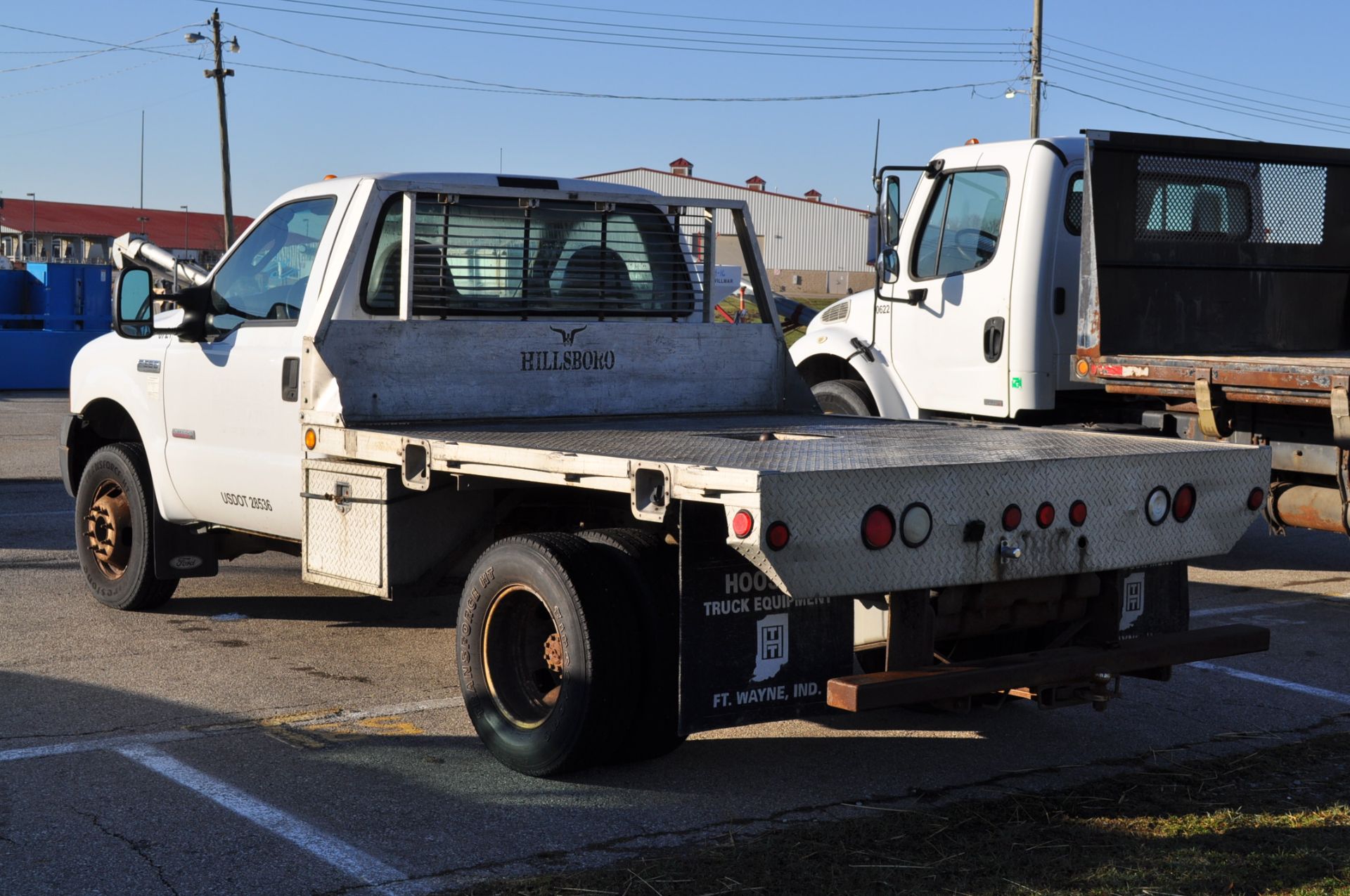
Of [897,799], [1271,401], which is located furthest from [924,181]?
[897,799]

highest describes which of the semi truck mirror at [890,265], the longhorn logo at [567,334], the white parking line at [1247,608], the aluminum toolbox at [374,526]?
the semi truck mirror at [890,265]

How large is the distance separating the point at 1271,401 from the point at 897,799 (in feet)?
11.9

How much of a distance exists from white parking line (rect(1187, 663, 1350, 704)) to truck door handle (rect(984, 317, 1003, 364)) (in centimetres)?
277

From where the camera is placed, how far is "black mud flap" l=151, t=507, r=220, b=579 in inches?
307

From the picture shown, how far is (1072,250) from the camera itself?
9.45 meters

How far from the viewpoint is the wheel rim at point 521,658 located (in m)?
5.41

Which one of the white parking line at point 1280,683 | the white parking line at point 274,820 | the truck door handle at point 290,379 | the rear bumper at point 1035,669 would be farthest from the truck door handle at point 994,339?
the white parking line at point 274,820

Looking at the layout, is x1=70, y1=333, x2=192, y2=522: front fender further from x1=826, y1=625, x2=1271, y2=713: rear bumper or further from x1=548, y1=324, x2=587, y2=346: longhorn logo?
x1=826, y1=625, x2=1271, y2=713: rear bumper

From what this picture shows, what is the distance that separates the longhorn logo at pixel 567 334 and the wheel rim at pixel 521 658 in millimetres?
1735

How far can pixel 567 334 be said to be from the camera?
6.89 m

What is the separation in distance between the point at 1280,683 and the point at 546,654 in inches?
139

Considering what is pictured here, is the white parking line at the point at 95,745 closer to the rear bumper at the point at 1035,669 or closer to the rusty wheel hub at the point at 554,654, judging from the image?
the rusty wheel hub at the point at 554,654

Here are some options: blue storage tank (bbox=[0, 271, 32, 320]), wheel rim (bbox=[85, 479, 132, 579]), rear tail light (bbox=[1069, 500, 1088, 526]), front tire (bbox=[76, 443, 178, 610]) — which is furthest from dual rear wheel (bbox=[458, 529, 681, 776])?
blue storage tank (bbox=[0, 271, 32, 320])

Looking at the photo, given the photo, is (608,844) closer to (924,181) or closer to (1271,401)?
(1271,401)
